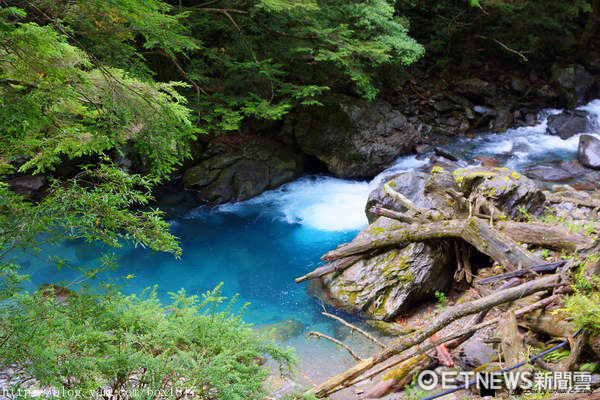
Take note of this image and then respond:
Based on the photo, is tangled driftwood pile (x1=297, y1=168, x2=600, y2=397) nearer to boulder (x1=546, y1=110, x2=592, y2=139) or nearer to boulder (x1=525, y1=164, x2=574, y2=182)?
boulder (x1=525, y1=164, x2=574, y2=182)

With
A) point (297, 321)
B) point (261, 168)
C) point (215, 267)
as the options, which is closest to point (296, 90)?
point (261, 168)

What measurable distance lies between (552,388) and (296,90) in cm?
922

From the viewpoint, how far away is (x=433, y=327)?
11.9ft

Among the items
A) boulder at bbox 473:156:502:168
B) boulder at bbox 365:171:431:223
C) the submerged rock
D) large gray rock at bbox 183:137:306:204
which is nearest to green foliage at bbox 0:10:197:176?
the submerged rock

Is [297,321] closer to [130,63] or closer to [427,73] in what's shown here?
[130,63]

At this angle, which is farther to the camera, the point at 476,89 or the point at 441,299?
the point at 476,89

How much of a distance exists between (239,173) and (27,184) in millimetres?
5622

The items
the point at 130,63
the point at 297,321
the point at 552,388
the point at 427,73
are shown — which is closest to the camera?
the point at 552,388

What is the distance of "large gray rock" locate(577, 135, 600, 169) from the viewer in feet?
36.0

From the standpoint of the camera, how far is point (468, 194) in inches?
267

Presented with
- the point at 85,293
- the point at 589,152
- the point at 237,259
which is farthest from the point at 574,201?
the point at 85,293

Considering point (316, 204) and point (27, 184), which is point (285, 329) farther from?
point (27, 184)

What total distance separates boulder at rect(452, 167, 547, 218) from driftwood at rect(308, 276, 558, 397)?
2.72 metres

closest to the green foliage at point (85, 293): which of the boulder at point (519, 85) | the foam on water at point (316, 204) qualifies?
the foam on water at point (316, 204)
